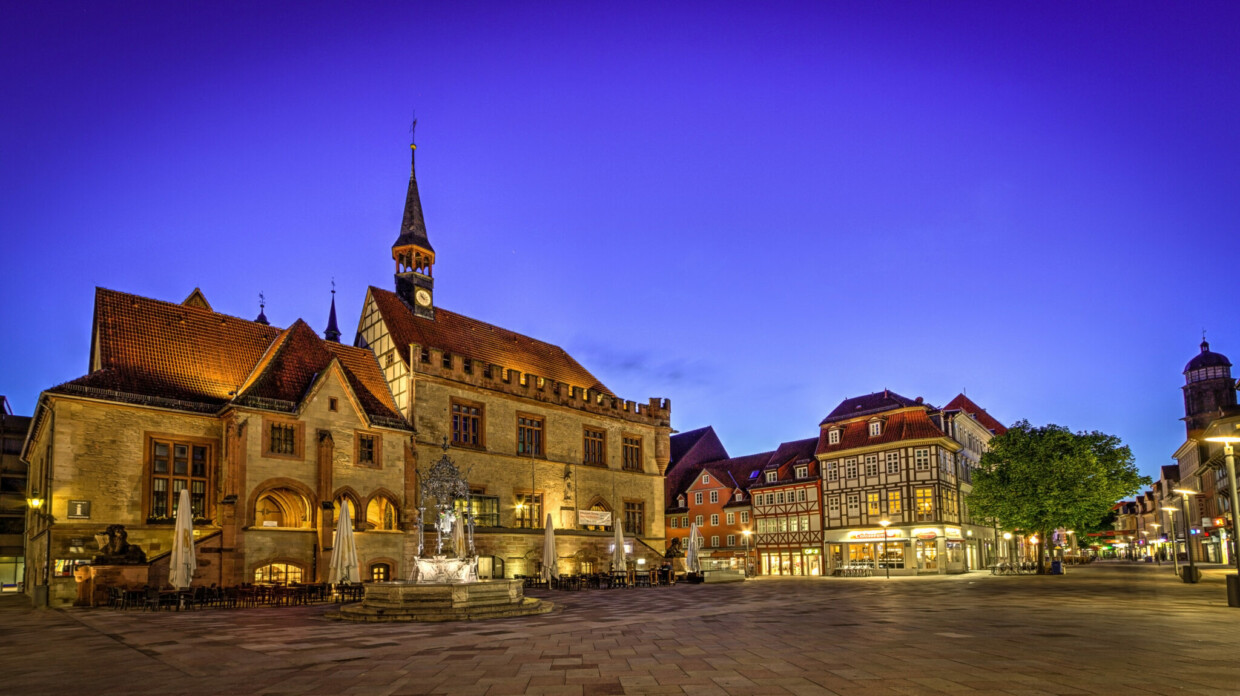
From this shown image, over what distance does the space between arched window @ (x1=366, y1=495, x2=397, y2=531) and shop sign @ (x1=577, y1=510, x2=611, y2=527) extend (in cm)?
1238

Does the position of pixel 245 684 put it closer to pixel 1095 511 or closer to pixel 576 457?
pixel 576 457

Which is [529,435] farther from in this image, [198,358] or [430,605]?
[430,605]

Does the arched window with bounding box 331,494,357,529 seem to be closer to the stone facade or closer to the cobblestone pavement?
the stone facade

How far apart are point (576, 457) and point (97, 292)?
80.0 feet

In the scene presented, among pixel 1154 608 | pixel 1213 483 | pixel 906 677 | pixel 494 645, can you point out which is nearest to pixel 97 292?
pixel 494 645

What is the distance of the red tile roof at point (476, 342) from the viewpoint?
4341 centimetres

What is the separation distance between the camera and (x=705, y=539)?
71.4 meters

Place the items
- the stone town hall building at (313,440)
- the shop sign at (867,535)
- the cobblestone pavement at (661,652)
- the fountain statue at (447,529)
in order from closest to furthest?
1. the cobblestone pavement at (661,652)
2. the fountain statue at (447,529)
3. the stone town hall building at (313,440)
4. the shop sign at (867,535)

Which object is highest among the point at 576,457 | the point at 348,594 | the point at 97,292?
the point at 97,292

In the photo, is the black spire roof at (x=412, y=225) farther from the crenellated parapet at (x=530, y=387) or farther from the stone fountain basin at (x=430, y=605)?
the stone fountain basin at (x=430, y=605)

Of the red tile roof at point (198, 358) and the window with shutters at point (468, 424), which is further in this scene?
the window with shutters at point (468, 424)

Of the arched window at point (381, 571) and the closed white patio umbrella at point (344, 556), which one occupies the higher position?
the closed white patio umbrella at point (344, 556)

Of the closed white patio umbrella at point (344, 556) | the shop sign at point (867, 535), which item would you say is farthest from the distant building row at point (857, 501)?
the closed white patio umbrella at point (344, 556)

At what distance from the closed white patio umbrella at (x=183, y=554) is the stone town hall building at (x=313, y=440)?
2.17 meters
